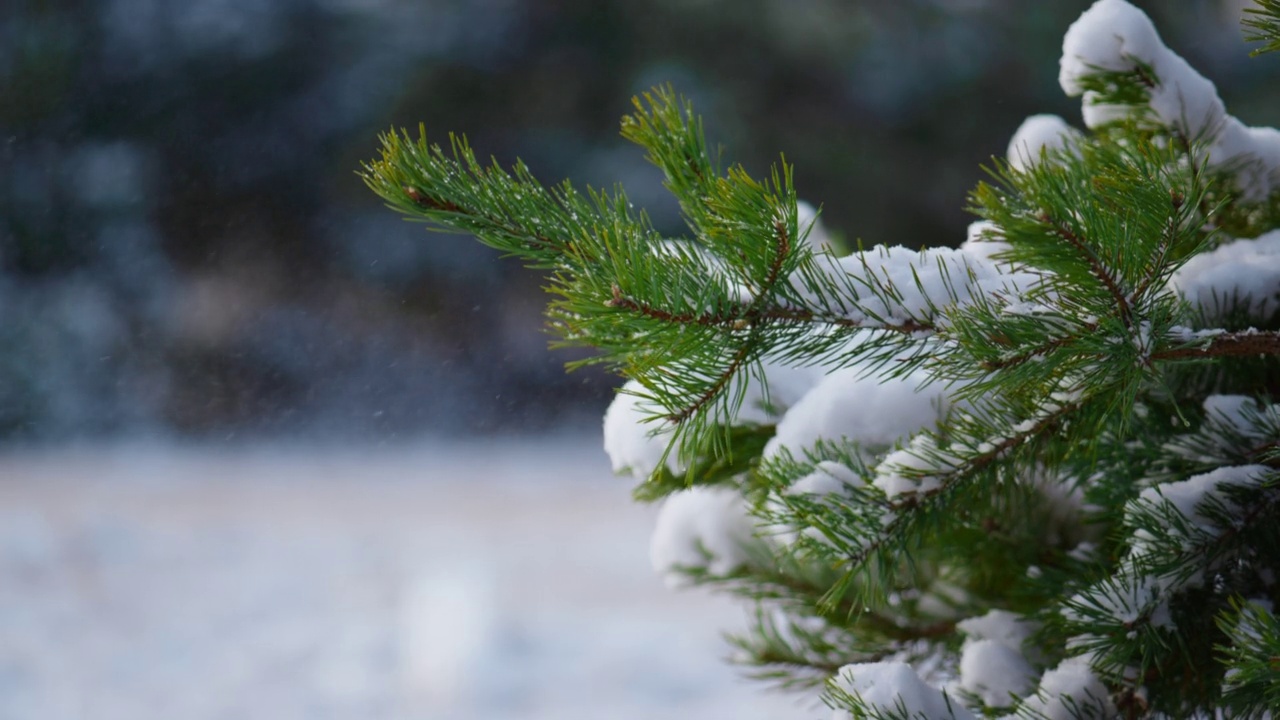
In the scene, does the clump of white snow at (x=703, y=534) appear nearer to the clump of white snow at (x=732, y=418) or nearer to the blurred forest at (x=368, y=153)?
the clump of white snow at (x=732, y=418)

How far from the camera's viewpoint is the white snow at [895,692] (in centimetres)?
52

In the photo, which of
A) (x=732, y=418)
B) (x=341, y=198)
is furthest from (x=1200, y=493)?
(x=341, y=198)

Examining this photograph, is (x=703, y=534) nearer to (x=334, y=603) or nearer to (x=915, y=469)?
(x=915, y=469)

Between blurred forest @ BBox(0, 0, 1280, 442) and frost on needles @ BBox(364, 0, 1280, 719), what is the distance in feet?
9.79

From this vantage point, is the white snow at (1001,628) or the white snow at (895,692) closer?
the white snow at (895,692)

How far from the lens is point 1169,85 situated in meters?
0.61

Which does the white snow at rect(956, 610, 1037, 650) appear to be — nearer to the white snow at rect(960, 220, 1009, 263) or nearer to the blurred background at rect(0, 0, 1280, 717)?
the white snow at rect(960, 220, 1009, 263)

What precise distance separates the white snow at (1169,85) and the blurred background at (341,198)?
273 centimetres

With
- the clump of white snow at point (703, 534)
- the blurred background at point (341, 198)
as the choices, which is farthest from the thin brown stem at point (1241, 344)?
the blurred background at point (341, 198)

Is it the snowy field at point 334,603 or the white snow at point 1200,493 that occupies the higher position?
the snowy field at point 334,603

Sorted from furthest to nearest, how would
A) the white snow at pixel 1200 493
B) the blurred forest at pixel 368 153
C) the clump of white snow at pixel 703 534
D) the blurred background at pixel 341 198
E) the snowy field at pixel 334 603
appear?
the blurred forest at pixel 368 153
the blurred background at pixel 341 198
the snowy field at pixel 334 603
the clump of white snow at pixel 703 534
the white snow at pixel 1200 493

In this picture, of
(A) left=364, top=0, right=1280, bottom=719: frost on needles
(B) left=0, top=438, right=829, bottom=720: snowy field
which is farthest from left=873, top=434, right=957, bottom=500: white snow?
(B) left=0, top=438, right=829, bottom=720: snowy field

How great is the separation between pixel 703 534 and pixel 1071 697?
11.7 inches

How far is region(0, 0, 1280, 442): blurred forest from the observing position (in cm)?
363
